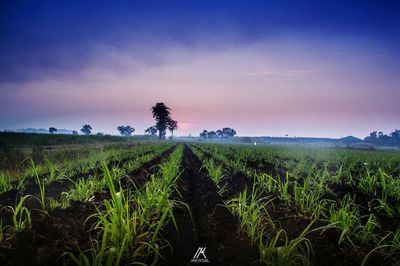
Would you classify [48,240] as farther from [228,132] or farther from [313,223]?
[228,132]

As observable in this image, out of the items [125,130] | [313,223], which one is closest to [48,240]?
[313,223]

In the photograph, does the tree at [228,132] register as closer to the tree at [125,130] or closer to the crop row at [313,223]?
the tree at [125,130]

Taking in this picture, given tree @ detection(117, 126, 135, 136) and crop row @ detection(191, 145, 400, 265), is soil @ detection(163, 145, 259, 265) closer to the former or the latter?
crop row @ detection(191, 145, 400, 265)

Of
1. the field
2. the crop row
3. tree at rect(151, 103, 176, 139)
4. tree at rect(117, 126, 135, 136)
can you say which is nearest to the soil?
the field

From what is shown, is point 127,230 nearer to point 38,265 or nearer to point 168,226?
point 38,265

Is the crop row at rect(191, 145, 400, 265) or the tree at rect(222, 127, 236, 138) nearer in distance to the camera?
the crop row at rect(191, 145, 400, 265)

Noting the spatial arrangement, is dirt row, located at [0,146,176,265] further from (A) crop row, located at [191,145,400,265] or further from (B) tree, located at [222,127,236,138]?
(B) tree, located at [222,127,236,138]

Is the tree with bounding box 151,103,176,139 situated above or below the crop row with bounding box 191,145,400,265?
above

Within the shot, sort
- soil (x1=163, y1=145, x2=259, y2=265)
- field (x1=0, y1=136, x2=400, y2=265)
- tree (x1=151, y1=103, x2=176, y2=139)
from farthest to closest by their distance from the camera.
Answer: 1. tree (x1=151, y1=103, x2=176, y2=139)
2. soil (x1=163, y1=145, x2=259, y2=265)
3. field (x1=0, y1=136, x2=400, y2=265)

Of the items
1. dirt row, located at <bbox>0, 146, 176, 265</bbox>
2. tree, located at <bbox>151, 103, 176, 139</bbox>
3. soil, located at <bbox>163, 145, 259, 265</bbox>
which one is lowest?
soil, located at <bbox>163, 145, 259, 265</bbox>

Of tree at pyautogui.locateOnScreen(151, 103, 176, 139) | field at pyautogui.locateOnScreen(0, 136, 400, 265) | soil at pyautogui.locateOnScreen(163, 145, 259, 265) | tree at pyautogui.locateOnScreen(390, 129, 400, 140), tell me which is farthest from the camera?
tree at pyautogui.locateOnScreen(390, 129, 400, 140)

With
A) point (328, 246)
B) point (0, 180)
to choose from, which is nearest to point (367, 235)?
point (328, 246)

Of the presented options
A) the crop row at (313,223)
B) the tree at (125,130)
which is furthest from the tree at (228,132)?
the crop row at (313,223)

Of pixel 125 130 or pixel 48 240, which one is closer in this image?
pixel 48 240
